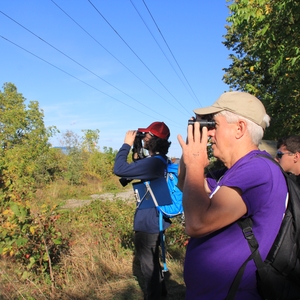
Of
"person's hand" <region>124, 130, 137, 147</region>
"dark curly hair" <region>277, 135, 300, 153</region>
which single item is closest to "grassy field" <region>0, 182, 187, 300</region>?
"person's hand" <region>124, 130, 137, 147</region>

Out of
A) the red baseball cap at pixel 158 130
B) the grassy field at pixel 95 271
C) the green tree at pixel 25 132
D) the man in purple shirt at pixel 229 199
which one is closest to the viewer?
the man in purple shirt at pixel 229 199

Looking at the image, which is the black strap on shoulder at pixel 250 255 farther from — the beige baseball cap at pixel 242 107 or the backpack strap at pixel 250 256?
the beige baseball cap at pixel 242 107

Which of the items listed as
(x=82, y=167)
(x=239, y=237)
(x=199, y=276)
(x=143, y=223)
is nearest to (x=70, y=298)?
(x=143, y=223)

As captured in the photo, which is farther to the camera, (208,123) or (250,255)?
(208,123)

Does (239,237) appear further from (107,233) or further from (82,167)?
(82,167)

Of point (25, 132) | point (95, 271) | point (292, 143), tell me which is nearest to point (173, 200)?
point (292, 143)

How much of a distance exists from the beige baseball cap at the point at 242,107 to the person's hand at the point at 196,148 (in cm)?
13

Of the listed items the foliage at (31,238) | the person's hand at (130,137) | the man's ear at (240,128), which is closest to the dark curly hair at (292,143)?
the person's hand at (130,137)

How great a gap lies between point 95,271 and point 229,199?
3236 mm

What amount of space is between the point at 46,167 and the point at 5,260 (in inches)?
684

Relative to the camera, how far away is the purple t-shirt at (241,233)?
58.7 inches

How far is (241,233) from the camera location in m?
1.53

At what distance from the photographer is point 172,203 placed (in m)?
3.40

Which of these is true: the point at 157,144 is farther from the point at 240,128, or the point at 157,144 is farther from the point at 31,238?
the point at 240,128
